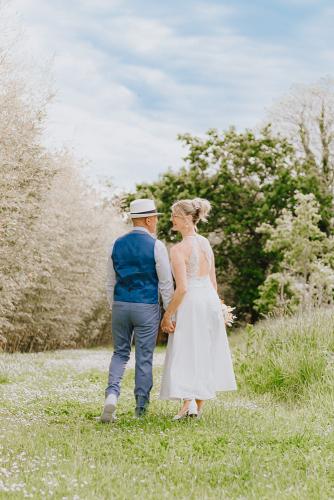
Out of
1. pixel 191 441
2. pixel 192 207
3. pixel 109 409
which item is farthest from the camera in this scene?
pixel 192 207

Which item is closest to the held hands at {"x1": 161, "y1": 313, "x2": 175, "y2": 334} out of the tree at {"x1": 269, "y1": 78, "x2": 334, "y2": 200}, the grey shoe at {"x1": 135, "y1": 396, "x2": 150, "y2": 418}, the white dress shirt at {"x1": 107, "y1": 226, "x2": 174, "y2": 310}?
the white dress shirt at {"x1": 107, "y1": 226, "x2": 174, "y2": 310}

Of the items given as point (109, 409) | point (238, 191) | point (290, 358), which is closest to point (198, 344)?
point (109, 409)

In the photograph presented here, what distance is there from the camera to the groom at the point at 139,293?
7.29m

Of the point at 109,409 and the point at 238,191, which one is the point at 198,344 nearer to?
the point at 109,409

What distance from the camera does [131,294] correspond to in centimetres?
734

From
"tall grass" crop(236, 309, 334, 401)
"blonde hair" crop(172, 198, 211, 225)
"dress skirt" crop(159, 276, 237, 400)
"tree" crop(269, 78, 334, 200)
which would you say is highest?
"tree" crop(269, 78, 334, 200)

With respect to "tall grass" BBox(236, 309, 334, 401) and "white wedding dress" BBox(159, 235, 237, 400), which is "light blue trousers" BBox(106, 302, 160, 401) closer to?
"white wedding dress" BBox(159, 235, 237, 400)

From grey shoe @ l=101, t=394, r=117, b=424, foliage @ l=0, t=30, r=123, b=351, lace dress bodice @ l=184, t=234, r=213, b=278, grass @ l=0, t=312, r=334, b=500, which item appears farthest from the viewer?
foliage @ l=0, t=30, r=123, b=351

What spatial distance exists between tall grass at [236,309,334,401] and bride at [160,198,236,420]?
206 cm

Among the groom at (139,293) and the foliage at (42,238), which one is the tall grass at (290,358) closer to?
the groom at (139,293)

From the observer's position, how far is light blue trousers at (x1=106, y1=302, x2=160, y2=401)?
7.32 m

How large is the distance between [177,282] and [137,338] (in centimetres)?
73

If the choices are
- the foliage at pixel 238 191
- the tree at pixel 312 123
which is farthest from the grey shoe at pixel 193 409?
the tree at pixel 312 123

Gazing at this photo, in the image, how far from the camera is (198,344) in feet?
23.9
